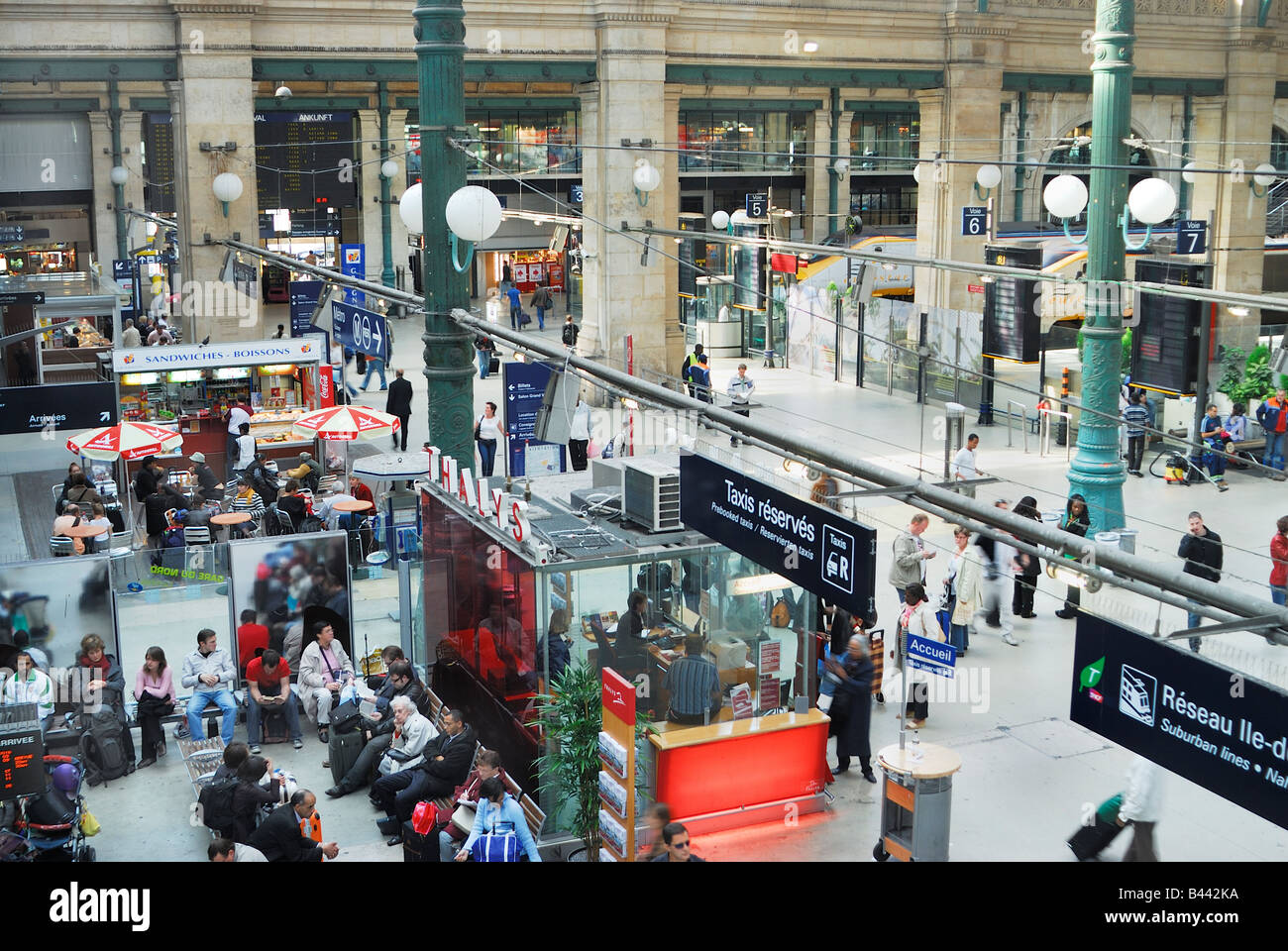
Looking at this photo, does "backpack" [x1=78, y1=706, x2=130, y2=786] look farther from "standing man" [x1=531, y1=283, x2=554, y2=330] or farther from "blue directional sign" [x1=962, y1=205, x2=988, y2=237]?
"standing man" [x1=531, y1=283, x2=554, y2=330]

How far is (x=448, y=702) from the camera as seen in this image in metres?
12.9

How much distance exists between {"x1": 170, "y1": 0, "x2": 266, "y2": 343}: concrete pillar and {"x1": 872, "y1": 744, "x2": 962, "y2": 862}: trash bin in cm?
1814

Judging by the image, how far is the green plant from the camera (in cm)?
1025

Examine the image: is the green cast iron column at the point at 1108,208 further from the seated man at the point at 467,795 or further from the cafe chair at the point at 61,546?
the cafe chair at the point at 61,546

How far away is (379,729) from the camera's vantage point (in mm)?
11953

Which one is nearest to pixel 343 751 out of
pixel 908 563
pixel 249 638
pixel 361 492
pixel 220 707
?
pixel 220 707

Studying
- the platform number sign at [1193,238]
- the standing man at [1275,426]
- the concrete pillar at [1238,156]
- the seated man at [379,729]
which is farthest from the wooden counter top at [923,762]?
the concrete pillar at [1238,156]

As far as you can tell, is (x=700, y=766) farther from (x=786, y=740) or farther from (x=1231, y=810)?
(x=1231, y=810)

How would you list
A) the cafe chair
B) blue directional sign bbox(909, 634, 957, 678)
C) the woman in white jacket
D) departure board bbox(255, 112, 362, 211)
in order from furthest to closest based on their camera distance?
departure board bbox(255, 112, 362, 211), the cafe chair, the woman in white jacket, blue directional sign bbox(909, 634, 957, 678)

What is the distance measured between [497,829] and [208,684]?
178 inches

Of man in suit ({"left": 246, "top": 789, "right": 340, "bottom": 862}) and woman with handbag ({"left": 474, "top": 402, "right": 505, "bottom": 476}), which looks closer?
man in suit ({"left": 246, "top": 789, "right": 340, "bottom": 862})

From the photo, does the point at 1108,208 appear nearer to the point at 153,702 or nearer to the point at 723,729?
the point at 723,729

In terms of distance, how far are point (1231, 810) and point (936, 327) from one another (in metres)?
17.6

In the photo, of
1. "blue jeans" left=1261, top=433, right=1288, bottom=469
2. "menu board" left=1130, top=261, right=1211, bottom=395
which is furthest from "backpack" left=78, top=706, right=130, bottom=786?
"blue jeans" left=1261, top=433, right=1288, bottom=469
